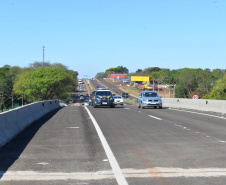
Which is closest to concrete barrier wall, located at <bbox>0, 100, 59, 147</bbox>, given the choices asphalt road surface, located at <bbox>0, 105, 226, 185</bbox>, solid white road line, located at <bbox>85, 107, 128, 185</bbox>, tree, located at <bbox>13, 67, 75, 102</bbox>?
asphalt road surface, located at <bbox>0, 105, 226, 185</bbox>

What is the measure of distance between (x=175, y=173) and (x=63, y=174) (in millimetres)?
2042

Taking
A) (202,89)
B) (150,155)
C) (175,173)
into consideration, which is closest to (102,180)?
(175,173)

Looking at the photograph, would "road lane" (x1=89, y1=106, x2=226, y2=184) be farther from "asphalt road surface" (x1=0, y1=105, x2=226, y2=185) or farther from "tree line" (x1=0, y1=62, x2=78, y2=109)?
"tree line" (x1=0, y1=62, x2=78, y2=109)

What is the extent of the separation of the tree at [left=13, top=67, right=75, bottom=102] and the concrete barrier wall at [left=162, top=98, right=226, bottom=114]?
188 ft

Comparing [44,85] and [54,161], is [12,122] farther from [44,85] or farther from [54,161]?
[44,85]

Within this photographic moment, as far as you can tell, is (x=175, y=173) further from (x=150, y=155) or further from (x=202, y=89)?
(x=202, y=89)

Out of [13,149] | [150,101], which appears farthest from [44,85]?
[13,149]

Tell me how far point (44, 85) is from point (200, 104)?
68.1 metres

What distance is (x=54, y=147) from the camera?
1019 centimetres

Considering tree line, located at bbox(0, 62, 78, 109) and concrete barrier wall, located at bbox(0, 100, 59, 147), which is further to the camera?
tree line, located at bbox(0, 62, 78, 109)

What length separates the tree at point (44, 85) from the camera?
9419 cm

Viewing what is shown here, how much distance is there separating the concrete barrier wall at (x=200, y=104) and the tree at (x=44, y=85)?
188 feet

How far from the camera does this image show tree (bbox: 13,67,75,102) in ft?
309

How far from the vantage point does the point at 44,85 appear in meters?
94.8
